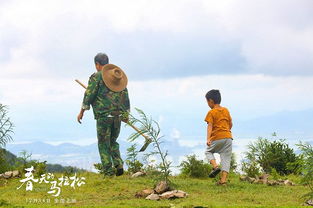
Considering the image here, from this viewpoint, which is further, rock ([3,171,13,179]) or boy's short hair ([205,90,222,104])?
rock ([3,171,13,179])

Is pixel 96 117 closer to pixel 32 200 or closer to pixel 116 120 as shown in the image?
pixel 116 120

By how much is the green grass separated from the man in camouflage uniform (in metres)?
0.63

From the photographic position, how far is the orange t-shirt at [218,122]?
12781mm

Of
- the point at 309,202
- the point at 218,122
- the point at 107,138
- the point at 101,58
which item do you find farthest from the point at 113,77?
the point at 309,202

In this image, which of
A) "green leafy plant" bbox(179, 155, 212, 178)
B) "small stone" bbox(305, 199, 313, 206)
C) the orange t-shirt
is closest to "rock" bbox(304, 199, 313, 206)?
"small stone" bbox(305, 199, 313, 206)

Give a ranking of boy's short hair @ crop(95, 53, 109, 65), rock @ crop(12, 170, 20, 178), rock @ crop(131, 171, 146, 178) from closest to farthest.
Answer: boy's short hair @ crop(95, 53, 109, 65) → rock @ crop(131, 171, 146, 178) → rock @ crop(12, 170, 20, 178)

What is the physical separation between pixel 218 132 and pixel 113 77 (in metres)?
3.32

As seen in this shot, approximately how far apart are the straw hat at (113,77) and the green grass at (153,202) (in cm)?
238

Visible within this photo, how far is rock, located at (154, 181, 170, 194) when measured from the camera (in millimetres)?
11344

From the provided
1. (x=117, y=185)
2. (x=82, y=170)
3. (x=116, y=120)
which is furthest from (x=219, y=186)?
(x=82, y=170)

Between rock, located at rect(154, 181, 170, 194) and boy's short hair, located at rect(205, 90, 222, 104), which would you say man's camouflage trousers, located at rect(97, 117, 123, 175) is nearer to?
boy's short hair, located at rect(205, 90, 222, 104)

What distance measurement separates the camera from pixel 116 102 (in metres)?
14.5

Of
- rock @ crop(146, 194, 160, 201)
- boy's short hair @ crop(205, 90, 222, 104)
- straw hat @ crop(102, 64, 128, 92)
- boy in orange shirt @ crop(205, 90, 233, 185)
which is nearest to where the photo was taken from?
rock @ crop(146, 194, 160, 201)

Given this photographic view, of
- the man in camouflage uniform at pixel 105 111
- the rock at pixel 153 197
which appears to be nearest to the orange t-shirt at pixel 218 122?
the rock at pixel 153 197
